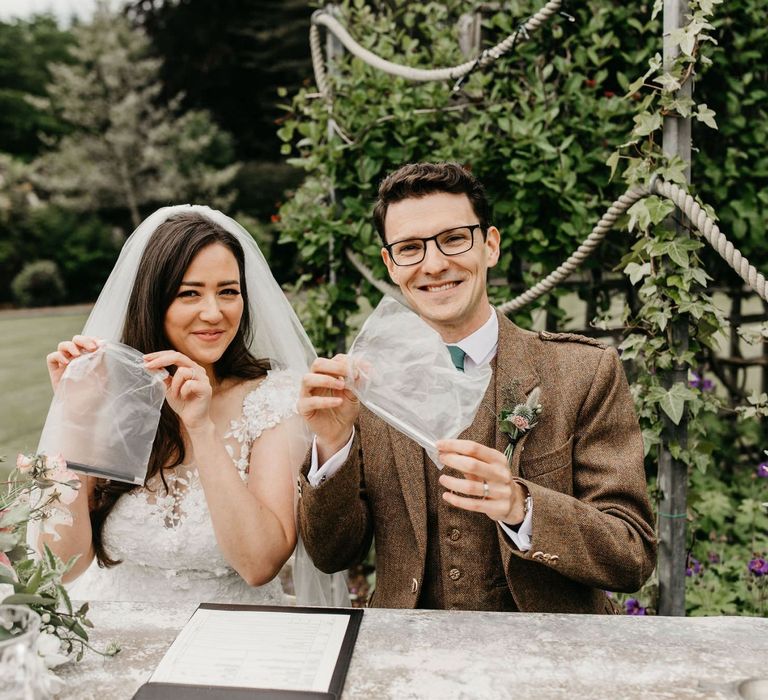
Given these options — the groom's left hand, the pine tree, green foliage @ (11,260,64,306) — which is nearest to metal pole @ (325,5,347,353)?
the groom's left hand

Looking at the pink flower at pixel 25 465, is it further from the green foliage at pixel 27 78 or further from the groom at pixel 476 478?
the green foliage at pixel 27 78

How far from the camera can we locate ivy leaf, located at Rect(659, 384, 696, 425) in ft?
7.67

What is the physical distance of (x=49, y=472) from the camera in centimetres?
145

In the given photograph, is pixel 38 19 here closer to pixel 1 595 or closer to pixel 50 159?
pixel 50 159

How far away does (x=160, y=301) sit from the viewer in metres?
2.28

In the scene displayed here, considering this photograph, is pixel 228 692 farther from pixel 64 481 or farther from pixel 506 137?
pixel 506 137

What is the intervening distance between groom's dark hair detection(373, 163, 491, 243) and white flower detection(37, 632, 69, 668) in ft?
4.60

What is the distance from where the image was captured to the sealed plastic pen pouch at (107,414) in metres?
1.82

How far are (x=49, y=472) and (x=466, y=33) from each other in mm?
3110

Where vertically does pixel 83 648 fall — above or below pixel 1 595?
below

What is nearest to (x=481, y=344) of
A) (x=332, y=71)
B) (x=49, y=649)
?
(x=49, y=649)

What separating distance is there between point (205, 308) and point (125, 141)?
17.2m

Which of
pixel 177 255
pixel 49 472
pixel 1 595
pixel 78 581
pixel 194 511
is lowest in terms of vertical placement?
pixel 78 581

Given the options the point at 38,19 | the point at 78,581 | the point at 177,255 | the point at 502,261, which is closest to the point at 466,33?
the point at 502,261
